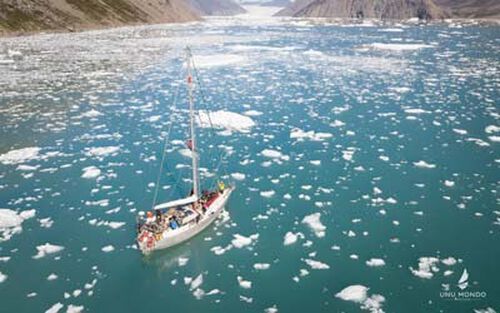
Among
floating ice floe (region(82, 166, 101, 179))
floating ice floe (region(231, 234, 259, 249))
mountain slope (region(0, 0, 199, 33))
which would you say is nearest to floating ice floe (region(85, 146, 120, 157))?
floating ice floe (region(82, 166, 101, 179))

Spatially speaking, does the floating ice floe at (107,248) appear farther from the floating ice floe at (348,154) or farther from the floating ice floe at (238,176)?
the floating ice floe at (348,154)

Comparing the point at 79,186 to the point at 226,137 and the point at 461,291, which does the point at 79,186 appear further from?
the point at 461,291

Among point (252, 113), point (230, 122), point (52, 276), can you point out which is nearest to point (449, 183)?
point (230, 122)

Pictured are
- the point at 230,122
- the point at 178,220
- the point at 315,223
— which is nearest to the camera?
the point at 178,220

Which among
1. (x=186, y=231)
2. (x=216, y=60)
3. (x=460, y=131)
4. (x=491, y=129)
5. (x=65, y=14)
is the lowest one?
(x=186, y=231)

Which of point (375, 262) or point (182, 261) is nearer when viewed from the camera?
point (375, 262)

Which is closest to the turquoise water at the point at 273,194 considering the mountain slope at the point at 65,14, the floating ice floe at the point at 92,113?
the floating ice floe at the point at 92,113

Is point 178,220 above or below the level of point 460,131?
below

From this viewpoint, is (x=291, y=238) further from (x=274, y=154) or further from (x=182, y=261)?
(x=274, y=154)
